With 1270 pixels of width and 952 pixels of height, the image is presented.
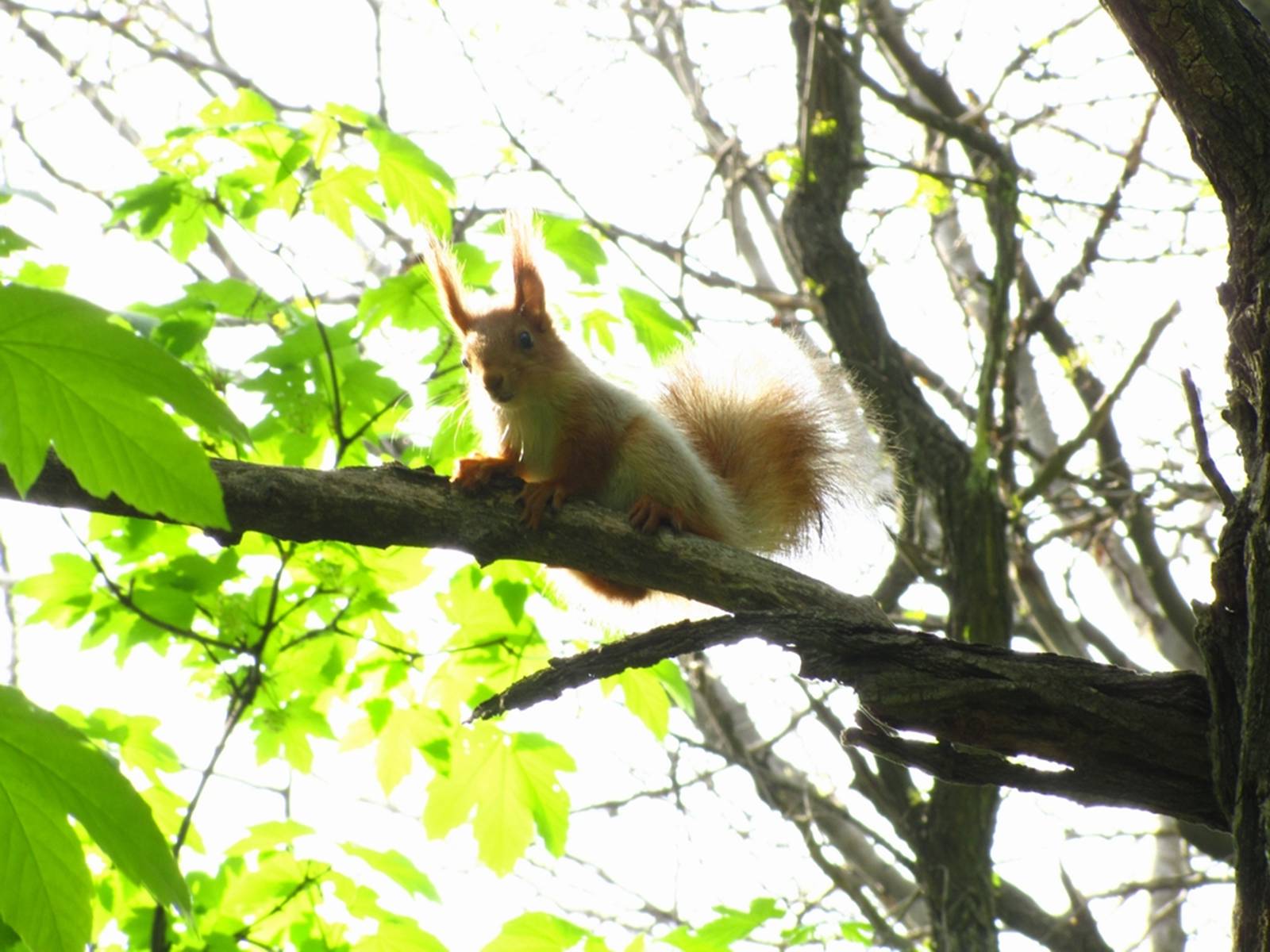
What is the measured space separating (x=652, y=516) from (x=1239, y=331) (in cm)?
131

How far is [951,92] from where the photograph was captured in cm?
614

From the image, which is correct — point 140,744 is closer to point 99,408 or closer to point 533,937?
point 533,937

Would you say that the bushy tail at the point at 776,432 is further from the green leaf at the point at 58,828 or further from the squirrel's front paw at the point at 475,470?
the green leaf at the point at 58,828

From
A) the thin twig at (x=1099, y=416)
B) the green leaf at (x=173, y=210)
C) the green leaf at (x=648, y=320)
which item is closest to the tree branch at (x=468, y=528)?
the green leaf at (x=648, y=320)

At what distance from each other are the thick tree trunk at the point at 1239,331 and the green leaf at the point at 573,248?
1.98 meters

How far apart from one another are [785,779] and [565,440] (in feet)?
10.8

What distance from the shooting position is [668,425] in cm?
375

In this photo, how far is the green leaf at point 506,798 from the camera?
10.5ft

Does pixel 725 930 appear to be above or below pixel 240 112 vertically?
below

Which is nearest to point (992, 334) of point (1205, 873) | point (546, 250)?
point (546, 250)

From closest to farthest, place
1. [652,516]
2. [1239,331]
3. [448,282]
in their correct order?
1. [1239,331]
2. [652,516]
3. [448,282]

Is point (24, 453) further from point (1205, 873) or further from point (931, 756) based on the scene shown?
point (1205, 873)

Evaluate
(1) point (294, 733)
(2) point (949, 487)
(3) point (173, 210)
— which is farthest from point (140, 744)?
(2) point (949, 487)

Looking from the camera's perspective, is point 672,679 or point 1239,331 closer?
point 1239,331
